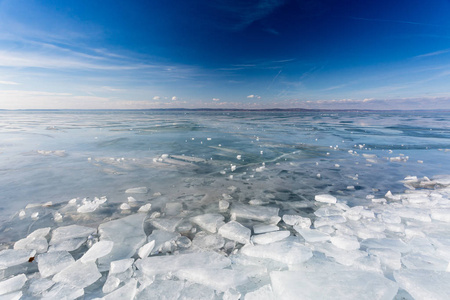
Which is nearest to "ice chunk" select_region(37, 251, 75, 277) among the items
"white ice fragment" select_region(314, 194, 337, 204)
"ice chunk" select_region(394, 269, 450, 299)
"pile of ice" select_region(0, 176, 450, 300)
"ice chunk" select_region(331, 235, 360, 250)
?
"pile of ice" select_region(0, 176, 450, 300)

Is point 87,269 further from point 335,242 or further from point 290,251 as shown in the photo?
point 335,242

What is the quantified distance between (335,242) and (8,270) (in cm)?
331

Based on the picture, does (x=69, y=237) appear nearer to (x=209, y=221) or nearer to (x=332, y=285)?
(x=209, y=221)

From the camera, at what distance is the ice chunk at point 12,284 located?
1.73 m

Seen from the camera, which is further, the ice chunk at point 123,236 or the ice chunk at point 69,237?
the ice chunk at point 69,237

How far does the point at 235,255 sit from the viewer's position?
2.23m

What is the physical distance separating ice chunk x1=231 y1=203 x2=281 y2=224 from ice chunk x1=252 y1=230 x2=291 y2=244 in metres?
0.38

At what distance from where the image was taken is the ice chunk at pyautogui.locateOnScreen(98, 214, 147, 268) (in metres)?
2.25

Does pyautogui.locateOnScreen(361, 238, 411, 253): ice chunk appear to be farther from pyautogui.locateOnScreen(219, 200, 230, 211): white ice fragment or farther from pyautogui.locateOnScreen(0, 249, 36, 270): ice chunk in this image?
pyautogui.locateOnScreen(0, 249, 36, 270): ice chunk

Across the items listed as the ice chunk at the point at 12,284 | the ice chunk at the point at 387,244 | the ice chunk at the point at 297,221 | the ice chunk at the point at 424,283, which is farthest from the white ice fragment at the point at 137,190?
the ice chunk at the point at 424,283

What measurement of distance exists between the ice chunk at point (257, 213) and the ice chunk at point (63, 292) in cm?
192

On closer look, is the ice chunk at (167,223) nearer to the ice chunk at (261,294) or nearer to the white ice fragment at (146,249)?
the white ice fragment at (146,249)

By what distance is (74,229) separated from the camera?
2.64 metres

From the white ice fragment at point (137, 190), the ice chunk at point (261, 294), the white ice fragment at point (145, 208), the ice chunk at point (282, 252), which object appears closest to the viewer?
the ice chunk at point (261, 294)
